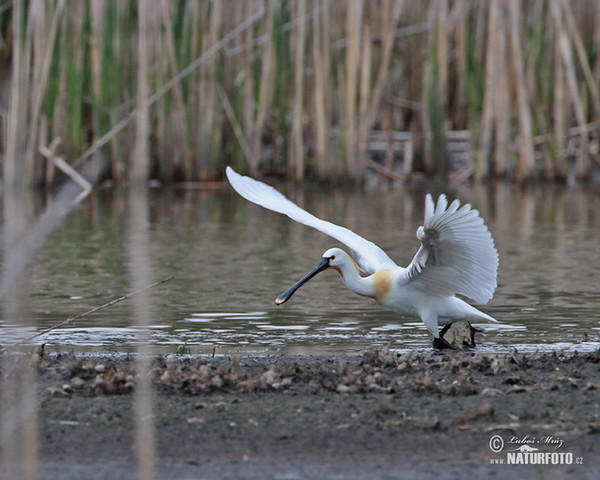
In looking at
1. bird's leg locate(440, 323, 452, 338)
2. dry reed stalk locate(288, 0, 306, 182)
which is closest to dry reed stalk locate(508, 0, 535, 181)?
dry reed stalk locate(288, 0, 306, 182)

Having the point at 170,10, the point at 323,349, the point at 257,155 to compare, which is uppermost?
the point at 170,10

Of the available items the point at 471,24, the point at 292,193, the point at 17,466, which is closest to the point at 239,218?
the point at 292,193

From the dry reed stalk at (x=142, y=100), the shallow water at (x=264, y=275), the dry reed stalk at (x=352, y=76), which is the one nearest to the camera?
the shallow water at (x=264, y=275)

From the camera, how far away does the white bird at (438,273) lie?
737 centimetres

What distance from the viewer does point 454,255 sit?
7660 millimetres

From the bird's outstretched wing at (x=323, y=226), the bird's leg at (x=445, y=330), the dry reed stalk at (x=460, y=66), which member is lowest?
the bird's leg at (x=445, y=330)

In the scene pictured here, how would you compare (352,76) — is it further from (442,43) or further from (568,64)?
(568,64)

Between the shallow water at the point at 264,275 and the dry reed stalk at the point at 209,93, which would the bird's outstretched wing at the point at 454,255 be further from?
the dry reed stalk at the point at 209,93

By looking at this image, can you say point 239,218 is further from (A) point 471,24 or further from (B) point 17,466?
(B) point 17,466

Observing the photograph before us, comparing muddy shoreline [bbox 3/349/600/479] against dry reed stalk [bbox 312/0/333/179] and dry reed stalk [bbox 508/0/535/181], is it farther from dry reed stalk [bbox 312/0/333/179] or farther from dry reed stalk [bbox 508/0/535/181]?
dry reed stalk [bbox 508/0/535/181]

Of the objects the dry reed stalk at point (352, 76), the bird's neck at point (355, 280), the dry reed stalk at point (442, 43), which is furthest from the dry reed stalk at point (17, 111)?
the bird's neck at point (355, 280)

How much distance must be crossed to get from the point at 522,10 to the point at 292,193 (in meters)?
5.15

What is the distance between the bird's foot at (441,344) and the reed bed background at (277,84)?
1139 cm

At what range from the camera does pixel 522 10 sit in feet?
67.9
